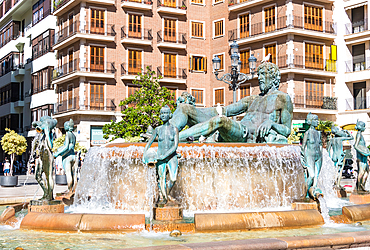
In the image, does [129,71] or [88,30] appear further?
[129,71]

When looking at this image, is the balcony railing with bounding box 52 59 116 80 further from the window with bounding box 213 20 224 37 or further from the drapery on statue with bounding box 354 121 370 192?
the drapery on statue with bounding box 354 121 370 192

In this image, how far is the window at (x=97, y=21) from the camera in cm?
4078

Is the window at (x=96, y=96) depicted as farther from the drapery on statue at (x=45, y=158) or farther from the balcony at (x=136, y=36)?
the drapery on statue at (x=45, y=158)

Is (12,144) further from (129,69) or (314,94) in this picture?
(314,94)

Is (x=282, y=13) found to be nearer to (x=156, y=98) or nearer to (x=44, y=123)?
(x=156, y=98)

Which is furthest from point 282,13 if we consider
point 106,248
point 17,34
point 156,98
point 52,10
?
point 106,248

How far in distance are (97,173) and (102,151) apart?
1.53ft

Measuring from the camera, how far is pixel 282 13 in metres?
40.2

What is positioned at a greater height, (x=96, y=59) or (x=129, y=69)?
(x=96, y=59)

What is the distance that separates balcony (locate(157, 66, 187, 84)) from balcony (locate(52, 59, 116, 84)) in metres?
4.31

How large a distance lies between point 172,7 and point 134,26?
4.12 meters

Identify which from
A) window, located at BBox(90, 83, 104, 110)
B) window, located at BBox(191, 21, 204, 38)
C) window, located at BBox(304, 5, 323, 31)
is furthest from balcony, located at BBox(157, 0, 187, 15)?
window, located at BBox(304, 5, 323, 31)

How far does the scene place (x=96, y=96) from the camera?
40.6 meters

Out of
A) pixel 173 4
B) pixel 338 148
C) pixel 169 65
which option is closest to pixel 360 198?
pixel 338 148
